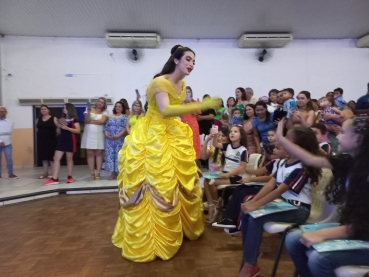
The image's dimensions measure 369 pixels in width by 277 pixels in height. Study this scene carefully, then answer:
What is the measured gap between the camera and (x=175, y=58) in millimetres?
2525

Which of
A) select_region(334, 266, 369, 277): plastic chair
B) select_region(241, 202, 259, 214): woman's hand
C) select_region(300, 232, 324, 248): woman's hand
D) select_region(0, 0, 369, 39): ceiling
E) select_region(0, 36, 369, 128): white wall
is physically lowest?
select_region(334, 266, 369, 277): plastic chair

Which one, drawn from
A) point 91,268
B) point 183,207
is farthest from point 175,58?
point 91,268

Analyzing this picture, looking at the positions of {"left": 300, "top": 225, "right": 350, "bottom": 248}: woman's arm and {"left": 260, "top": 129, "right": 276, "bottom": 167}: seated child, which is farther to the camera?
{"left": 260, "top": 129, "right": 276, "bottom": 167}: seated child

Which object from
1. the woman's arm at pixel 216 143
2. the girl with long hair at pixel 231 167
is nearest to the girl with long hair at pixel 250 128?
the woman's arm at pixel 216 143

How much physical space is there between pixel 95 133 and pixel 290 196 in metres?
4.29

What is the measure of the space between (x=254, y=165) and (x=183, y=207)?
0.97m

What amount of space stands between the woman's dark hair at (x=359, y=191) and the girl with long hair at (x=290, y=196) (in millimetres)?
429

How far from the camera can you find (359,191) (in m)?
1.33

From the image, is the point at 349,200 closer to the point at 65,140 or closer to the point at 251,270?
the point at 251,270

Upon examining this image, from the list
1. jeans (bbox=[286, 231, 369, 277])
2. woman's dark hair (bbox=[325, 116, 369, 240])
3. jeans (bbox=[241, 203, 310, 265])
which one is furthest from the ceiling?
jeans (bbox=[286, 231, 369, 277])

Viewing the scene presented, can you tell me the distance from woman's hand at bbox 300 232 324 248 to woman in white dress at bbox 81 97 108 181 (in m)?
4.65

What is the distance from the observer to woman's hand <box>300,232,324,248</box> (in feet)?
4.51

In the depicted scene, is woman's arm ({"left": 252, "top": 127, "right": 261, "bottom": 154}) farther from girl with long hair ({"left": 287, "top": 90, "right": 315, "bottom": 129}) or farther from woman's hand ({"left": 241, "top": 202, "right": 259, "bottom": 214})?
woman's hand ({"left": 241, "top": 202, "right": 259, "bottom": 214})

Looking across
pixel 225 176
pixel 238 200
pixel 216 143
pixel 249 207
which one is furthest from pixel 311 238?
pixel 216 143
